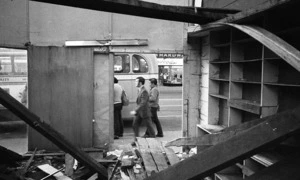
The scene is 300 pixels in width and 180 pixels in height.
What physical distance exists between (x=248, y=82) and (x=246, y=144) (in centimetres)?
283

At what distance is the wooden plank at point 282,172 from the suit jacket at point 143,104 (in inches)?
287

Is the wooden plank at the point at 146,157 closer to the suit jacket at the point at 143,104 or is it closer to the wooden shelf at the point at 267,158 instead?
the suit jacket at the point at 143,104

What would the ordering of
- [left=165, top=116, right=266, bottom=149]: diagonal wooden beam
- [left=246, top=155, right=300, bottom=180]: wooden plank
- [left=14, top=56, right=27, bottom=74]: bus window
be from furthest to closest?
[left=14, top=56, right=27, bottom=74]: bus window → [left=165, top=116, right=266, bottom=149]: diagonal wooden beam → [left=246, top=155, right=300, bottom=180]: wooden plank

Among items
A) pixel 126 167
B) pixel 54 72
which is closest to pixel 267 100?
pixel 126 167

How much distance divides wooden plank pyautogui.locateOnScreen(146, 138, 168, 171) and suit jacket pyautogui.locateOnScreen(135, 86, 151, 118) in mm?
1305

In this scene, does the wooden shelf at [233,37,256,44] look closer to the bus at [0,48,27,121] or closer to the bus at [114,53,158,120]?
the bus at [114,53,158,120]

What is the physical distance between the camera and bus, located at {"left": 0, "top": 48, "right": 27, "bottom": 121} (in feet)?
35.3

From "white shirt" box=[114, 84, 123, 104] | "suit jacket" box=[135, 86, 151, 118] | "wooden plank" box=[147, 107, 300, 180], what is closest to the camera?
"wooden plank" box=[147, 107, 300, 180]

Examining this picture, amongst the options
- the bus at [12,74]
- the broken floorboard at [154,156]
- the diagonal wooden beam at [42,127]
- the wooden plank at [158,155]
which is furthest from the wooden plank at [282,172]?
the bus at [12,74]

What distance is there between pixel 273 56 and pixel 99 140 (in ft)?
20.7

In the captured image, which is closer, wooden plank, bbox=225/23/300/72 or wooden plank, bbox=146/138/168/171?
wooden plank, bbox=225/23/300/72

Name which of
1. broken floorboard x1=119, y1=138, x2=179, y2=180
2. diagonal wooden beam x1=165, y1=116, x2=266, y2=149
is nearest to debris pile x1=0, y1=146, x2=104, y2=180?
broken floorboard x1=119, y1=138, x2=179, y2=180

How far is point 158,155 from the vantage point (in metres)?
7.15

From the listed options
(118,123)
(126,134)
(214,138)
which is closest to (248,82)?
(214,138)
